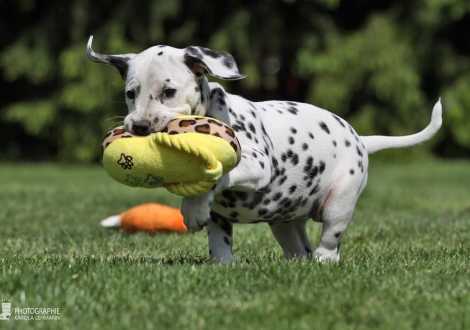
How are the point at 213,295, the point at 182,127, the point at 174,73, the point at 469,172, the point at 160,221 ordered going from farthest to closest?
the point at 469,172
the point at 160,221
the point at 174,73
the point at 182,127
the point at 213,295

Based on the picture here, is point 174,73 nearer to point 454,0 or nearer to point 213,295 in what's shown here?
point 213,295

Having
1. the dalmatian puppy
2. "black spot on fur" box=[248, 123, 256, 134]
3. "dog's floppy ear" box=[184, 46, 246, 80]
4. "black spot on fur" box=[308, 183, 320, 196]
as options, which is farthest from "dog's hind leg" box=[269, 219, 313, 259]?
"dog's floppy ear" box=[184, 46, 246, 80]

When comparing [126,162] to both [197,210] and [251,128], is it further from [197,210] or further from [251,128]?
[251,128]

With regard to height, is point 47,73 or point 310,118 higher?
point 310,118

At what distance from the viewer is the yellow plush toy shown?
3.94m

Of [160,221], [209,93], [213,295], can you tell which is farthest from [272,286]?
[160,221]

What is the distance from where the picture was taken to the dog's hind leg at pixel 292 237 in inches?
213

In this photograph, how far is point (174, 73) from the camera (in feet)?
14.4

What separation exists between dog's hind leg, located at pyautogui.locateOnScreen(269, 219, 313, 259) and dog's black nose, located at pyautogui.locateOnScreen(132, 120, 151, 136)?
158cm

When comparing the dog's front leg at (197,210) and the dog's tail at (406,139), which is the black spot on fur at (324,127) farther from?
the dog's front leg at (197,210)

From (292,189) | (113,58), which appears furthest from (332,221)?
(113,58)

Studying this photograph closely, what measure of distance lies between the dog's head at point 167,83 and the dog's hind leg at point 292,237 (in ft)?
4.27

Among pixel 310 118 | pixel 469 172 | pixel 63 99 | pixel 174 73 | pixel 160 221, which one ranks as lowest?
pixel 469 172

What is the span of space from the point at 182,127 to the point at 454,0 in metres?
15.4
